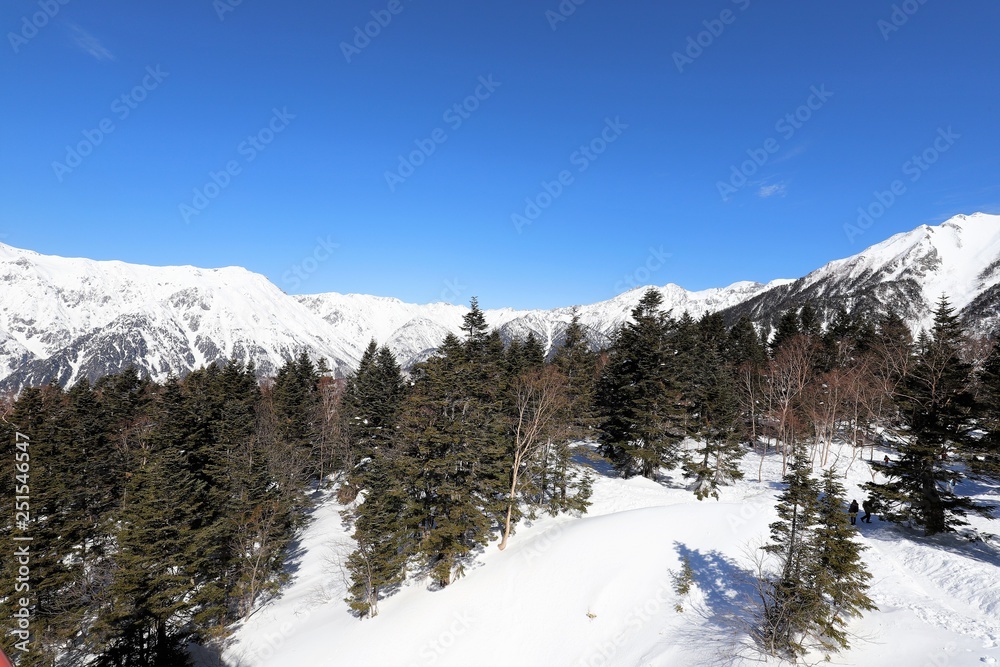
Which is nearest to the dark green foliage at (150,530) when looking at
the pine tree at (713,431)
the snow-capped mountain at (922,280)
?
the pine tree at (713,431)

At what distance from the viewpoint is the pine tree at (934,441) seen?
861 inches

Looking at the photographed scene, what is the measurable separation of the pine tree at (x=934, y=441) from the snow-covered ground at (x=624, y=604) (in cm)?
145

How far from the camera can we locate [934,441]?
22328 mm

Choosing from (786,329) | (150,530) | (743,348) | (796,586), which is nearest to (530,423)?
(796,586)

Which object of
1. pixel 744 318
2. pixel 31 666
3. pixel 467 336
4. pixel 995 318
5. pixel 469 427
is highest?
pixel 995 318

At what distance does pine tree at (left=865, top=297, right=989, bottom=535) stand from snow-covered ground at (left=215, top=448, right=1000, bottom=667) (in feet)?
4.74

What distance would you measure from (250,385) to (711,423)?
5665 centimetres

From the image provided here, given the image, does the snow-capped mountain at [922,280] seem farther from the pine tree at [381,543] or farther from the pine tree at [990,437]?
the pine tree at [381,543]

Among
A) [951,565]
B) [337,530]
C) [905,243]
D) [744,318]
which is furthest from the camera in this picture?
[905,243]

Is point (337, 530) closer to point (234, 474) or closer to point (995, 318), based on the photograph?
point (234, 474)

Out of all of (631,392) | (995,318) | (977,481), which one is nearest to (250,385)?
(631,392)

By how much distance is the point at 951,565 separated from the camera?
18.9m

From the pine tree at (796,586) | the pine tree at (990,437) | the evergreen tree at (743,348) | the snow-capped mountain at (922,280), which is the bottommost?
the pine tree at (796,586)

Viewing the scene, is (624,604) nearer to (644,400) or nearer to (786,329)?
(644,400)
